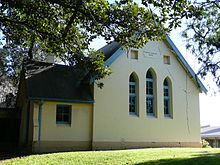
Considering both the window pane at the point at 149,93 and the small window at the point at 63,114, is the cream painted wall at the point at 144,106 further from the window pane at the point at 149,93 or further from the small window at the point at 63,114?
the small window at the point at 63,114

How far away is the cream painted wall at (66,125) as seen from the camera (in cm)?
1673

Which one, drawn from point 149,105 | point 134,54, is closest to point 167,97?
point 149,105

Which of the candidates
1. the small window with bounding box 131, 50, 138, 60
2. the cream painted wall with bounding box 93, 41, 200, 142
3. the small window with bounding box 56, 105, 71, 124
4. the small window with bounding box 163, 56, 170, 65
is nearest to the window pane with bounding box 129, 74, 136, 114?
the cream painted wall with bounding box 93, 41, 200, 142

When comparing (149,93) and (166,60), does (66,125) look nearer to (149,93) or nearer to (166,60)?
(149,93)

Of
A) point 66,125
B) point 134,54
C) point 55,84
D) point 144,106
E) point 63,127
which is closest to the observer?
point 63,127

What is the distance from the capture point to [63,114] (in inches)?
692

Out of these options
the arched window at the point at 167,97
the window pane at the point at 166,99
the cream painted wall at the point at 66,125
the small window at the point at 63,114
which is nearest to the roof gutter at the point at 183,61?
the arched window at the point at 167,97

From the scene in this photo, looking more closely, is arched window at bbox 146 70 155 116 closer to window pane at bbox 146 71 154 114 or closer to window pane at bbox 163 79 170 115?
window pane at bbox 146 71 154 114

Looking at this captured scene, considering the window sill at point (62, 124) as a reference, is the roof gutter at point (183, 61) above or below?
above

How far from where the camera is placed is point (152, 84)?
20.8 metres

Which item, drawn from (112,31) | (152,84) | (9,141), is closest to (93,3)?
(112,31)

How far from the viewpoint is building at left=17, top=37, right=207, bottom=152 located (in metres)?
17.0

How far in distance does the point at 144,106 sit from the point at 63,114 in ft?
18.8

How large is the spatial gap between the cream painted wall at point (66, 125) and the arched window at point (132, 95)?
3147 millimetres
